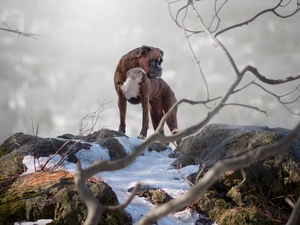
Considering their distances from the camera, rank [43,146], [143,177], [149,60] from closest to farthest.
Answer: [143,177] → [43,146] → [149,60]

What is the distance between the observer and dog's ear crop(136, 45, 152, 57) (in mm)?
8383

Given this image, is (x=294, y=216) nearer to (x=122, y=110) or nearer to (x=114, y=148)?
(x=114, y=148)

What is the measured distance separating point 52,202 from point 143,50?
5.75m

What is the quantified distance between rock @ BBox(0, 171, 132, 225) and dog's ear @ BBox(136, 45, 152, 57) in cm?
518

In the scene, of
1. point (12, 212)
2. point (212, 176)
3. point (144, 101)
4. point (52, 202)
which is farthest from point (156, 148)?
point (212, 176)

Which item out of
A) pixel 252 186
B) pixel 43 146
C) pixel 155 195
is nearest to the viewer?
pixel 155 195

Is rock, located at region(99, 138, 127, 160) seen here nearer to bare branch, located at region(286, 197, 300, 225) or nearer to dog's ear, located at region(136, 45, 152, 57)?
dog's ear, located at region(136, 45, 152, 57)

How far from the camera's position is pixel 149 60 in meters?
8.39

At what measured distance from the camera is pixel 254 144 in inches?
176

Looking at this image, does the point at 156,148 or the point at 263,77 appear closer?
the point at 263,77

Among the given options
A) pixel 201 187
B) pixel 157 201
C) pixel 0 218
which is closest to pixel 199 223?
pixel 157 201

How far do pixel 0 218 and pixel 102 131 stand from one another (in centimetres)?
420

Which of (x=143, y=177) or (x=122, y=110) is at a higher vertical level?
(x=122, y=110)

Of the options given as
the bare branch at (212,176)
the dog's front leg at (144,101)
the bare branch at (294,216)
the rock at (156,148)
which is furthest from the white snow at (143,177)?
the dog's front leg at (144,101)
